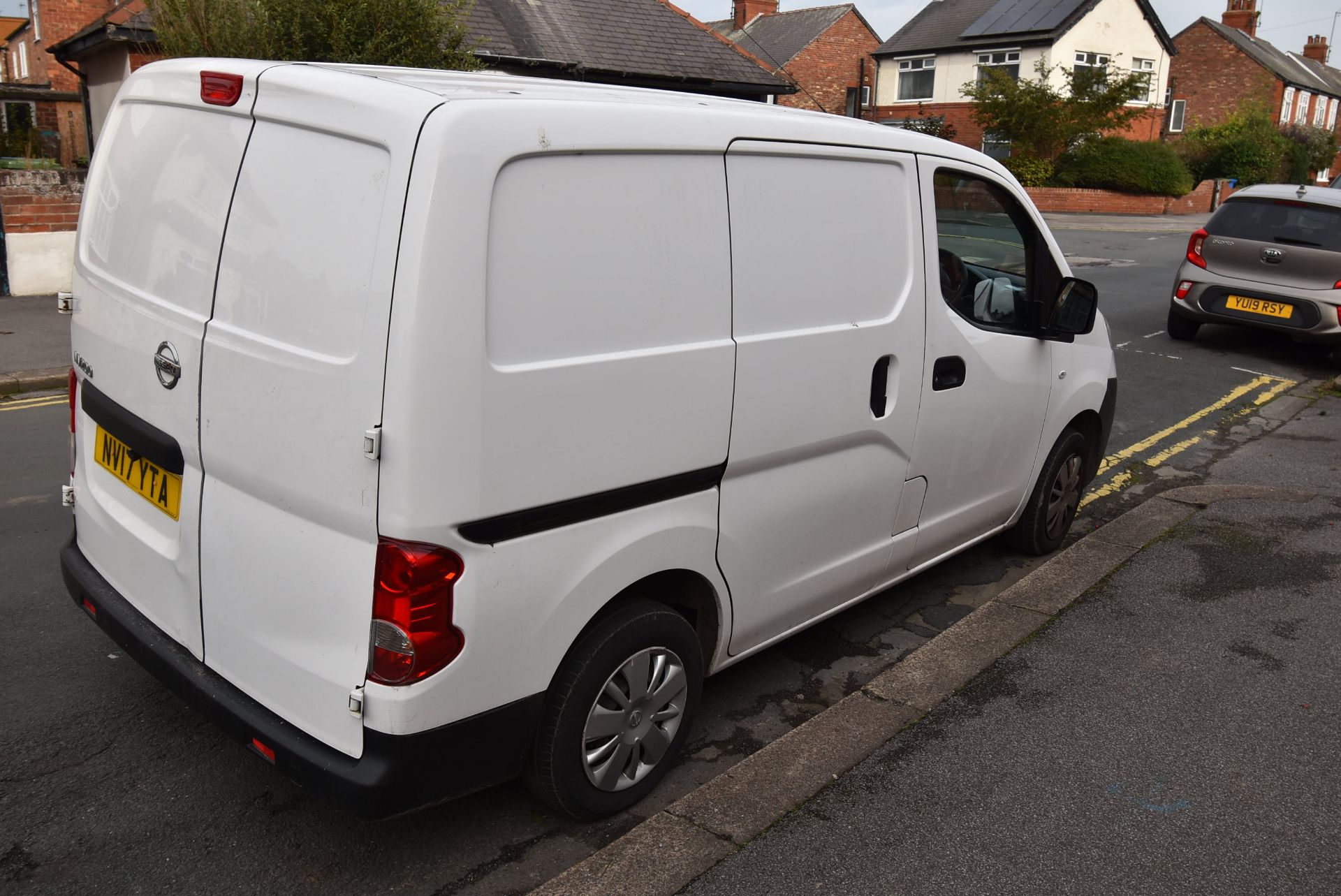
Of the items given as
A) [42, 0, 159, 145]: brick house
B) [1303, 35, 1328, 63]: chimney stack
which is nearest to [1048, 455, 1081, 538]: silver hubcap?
[42, 0, 159, 145]: brick house

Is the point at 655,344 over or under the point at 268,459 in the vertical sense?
over

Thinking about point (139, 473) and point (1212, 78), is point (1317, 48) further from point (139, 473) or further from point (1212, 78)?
point (139, 473)

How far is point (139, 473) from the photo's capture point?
3180 mm

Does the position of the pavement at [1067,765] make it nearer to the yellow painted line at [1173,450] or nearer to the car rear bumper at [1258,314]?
the yellow painted line at [1173,450]

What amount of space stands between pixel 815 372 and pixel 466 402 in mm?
1351

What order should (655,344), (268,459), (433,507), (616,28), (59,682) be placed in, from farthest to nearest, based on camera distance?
(616,28) → (59,682) → (655,344) → (268,459) → (433,507)

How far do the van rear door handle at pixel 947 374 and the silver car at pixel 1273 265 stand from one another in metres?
8.05

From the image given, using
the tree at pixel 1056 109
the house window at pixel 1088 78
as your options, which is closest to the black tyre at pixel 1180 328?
the tree at pixel 1056 109

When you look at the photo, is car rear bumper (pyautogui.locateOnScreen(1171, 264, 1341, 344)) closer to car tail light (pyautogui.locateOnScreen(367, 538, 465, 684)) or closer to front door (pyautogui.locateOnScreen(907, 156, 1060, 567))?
front door (pyautogui.locateOnScreen(907, 156, 1060, 567))

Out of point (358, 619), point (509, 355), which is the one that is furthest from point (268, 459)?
point (509, 355)

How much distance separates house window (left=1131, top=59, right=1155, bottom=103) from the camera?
3469 centimetres

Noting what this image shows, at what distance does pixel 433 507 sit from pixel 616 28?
62.0ft

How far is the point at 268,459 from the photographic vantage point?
267cm

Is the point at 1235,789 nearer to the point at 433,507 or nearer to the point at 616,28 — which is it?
the point at 433,507
